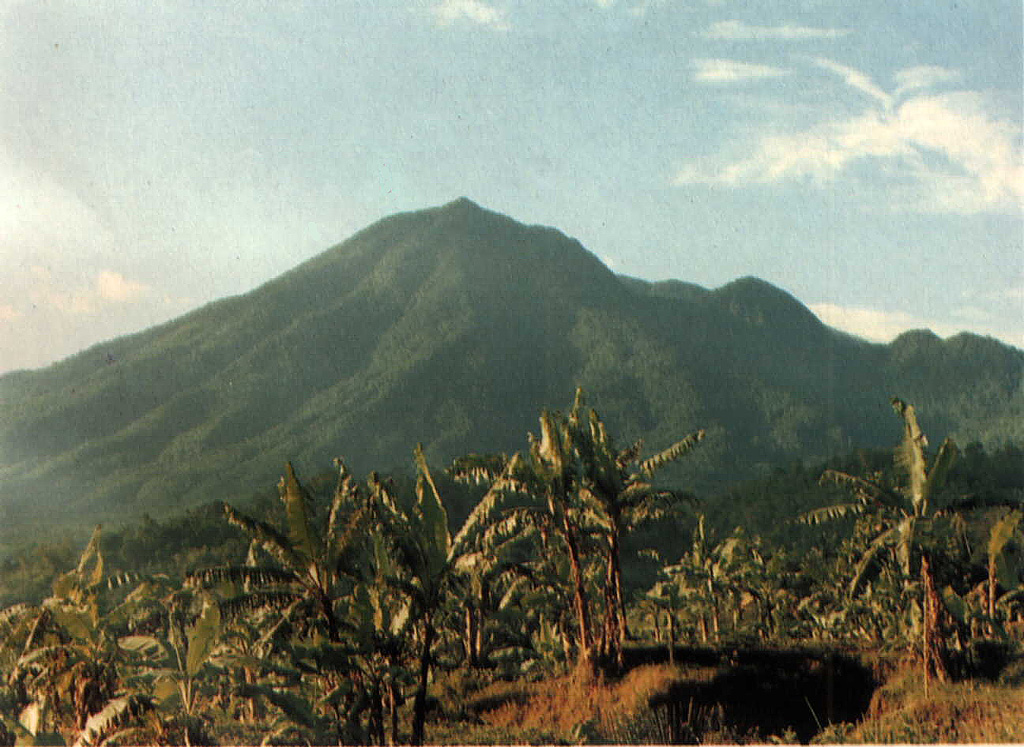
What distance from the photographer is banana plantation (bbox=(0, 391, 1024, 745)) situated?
12.9 m

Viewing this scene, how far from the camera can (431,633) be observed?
1349 cm

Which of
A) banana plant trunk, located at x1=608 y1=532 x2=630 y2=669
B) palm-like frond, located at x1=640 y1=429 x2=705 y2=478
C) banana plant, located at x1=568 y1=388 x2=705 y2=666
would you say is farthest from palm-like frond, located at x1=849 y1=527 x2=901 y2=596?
banana plant trunk, located at x1=608 y1=532 x2=630 y2=669

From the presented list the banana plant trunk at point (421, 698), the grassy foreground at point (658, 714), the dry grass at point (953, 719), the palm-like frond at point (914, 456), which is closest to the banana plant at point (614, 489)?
the grassy foreground at point (658, 714)

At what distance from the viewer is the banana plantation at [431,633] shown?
507 inches

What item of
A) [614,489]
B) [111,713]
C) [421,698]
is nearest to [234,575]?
[111,713]

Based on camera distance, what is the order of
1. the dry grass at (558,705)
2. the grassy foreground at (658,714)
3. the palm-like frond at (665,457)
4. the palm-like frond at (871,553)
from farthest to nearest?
1. the palm-like frond at (665,457)
2. the palm-like frond at (871,553)
3. the dry grass at (558,705)
4. the grassy foreground at (658,714)

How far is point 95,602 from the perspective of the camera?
1381 centimetres

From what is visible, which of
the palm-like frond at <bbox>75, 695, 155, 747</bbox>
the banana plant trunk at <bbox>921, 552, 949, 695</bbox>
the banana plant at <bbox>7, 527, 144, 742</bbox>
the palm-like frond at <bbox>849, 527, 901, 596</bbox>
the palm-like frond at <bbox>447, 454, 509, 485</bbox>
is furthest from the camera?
the palm-like frond at <bbox>447, 454, 509, 485</bbox>

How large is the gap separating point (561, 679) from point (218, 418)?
535ft

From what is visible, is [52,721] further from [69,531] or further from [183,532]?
[69,531]

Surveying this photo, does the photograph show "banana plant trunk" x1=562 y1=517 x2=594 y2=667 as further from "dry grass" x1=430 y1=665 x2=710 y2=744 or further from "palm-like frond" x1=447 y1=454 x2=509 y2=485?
"palm-like frond" x1=447 y1=454 x2=509 y2=485

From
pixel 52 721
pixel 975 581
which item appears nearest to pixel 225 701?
pixel 52 721

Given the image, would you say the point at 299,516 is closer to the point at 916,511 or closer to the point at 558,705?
the point at 558,705

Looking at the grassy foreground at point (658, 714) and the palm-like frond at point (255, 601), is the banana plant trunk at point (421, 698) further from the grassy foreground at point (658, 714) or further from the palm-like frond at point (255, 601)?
the palm-like frond at point (255, 601)
